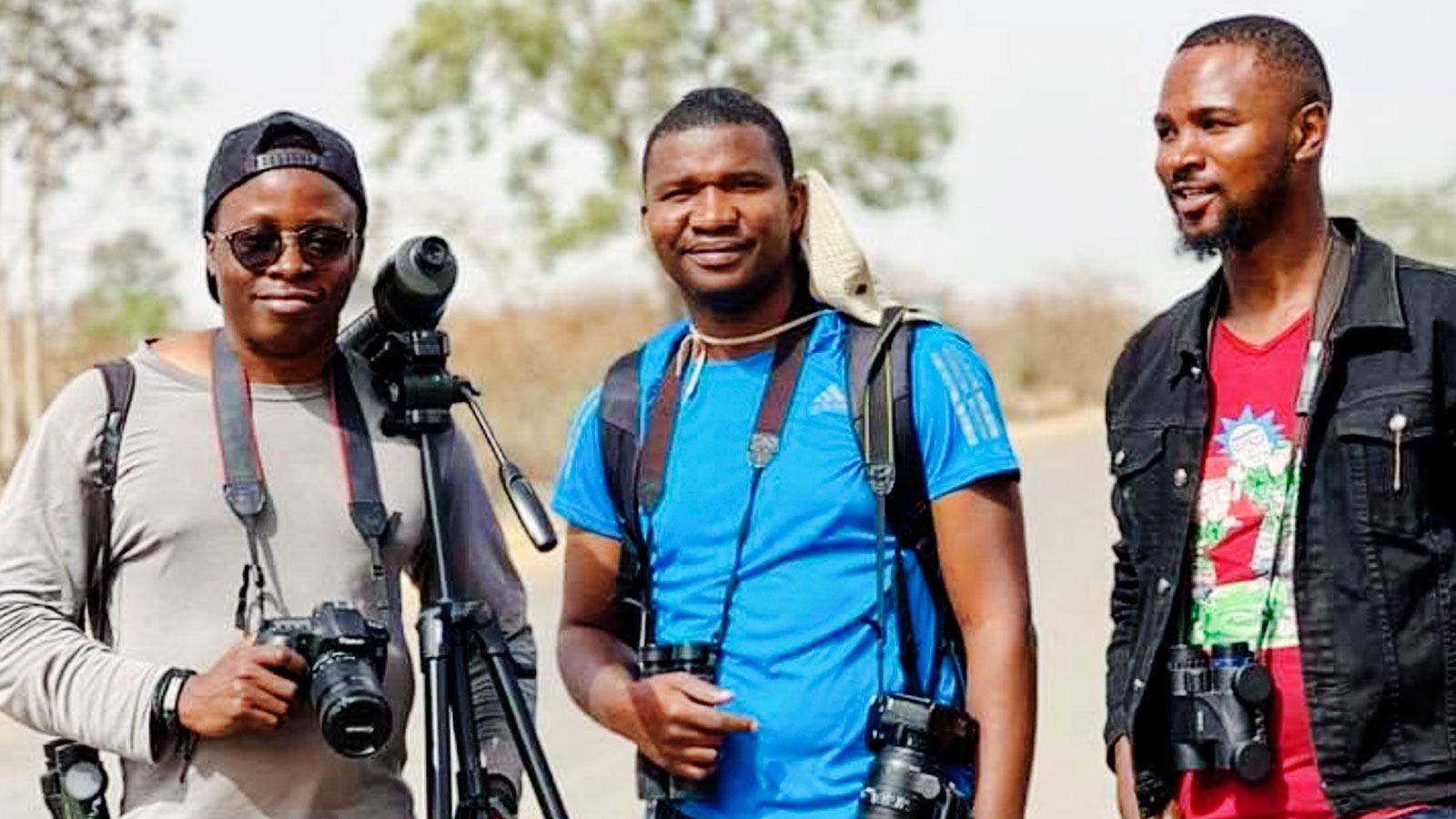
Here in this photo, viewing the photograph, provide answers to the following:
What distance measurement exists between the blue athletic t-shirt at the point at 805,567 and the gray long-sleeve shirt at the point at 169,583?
1.55 feet

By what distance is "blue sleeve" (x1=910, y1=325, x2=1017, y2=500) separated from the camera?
139 inches

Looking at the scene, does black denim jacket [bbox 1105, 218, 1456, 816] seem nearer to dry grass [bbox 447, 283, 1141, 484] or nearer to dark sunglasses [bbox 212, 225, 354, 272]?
dark sunglasses [bbox 212, 225, 354, 272]

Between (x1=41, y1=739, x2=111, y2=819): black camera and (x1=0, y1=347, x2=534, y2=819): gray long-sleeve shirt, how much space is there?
4cm

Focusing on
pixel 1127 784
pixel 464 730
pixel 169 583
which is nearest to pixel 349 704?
pixel 464 730

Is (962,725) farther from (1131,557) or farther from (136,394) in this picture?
(136,394)

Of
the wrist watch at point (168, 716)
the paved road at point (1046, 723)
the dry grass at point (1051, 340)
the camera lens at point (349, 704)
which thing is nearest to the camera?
the camera lens at point (349, 704)

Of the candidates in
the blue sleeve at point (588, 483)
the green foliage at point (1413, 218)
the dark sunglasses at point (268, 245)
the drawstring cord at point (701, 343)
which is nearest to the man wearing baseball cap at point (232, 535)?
the dark sunglasses at point (268, 245)

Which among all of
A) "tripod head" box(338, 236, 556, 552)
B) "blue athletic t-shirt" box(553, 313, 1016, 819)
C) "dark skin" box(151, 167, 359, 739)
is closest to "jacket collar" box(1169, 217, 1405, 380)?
"blue athletic t-shirt" box(553, 313, 1016, 819)

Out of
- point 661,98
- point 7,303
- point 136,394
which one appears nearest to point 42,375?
point 7,303

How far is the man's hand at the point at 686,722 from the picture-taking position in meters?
3.52

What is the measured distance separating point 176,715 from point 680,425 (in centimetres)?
87

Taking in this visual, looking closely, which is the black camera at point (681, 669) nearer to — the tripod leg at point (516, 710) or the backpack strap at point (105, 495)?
the tripod leg at point (516, 710)

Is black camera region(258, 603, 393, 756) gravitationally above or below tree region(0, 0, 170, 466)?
below

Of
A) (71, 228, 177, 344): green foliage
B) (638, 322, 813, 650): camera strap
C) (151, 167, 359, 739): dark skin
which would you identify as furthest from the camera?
(71, 228, 177, 344): green foliage
